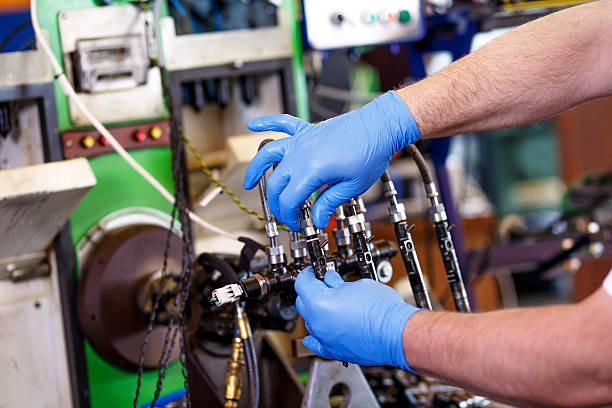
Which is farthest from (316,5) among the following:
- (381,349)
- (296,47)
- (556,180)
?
(556,180)

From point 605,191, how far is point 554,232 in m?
0.21

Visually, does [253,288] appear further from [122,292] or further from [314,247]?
[122,292]

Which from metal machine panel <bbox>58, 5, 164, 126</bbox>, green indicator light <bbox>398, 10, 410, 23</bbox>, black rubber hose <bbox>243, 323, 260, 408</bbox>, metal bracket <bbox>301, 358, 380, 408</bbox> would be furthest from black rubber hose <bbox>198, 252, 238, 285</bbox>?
green indicator light <bbox>398, 10, 410, 23</bbox>

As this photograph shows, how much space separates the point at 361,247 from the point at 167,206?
25.7 inches

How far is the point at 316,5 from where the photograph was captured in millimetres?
1681

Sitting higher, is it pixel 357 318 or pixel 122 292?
pixel 357 318

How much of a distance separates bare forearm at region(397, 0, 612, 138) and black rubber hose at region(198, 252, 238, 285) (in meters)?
0.39

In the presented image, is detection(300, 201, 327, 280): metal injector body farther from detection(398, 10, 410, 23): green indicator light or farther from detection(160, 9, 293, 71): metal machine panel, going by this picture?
detection(398, 10, 410, 23): green indicator light

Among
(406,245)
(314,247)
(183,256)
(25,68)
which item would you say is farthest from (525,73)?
(25,68)

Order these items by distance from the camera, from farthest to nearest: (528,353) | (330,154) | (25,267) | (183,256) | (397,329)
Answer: (25,267), (183,256), (330,154), (397,329), (528,353)

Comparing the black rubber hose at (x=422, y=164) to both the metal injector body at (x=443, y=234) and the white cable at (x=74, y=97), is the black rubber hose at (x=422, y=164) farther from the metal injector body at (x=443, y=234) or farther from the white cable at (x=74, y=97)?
the white cable at (x=74, y=97)

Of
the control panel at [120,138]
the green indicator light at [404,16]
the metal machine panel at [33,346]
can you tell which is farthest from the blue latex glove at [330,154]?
the green indicator light at [404,16]

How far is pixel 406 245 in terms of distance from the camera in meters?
1.12

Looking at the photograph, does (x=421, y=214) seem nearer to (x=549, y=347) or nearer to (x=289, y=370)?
(x=289, y=370)
